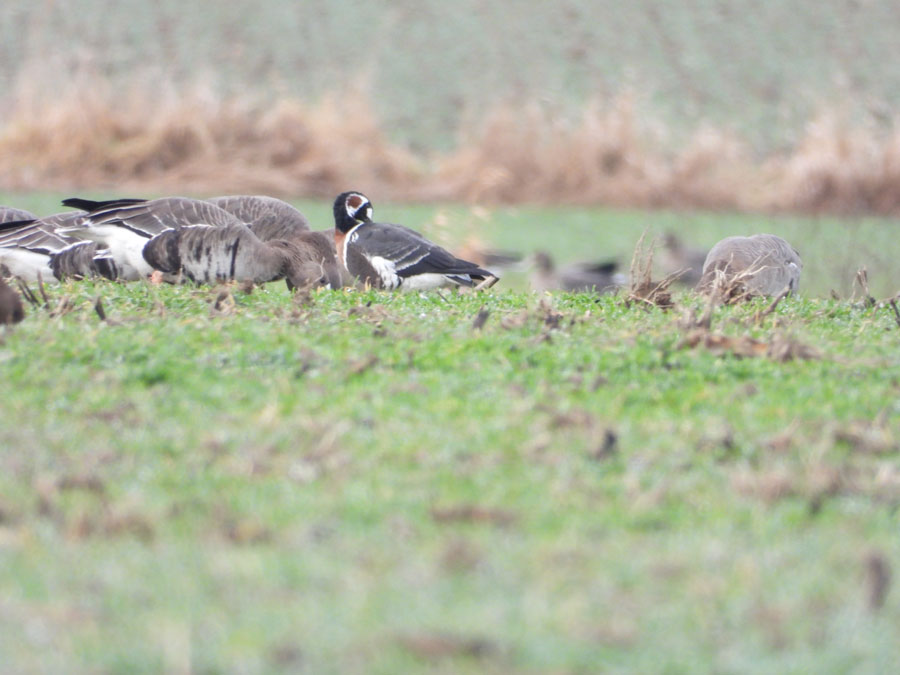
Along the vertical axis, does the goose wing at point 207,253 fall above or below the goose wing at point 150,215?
below

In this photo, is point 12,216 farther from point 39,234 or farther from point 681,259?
point 681,259

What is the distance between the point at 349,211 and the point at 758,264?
313cm

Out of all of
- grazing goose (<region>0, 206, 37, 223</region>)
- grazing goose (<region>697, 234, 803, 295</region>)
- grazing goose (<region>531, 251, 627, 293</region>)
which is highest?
grazing goose (<region>0, 206, 37, 223</region>)

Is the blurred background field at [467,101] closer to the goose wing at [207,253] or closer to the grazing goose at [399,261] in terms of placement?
the grazing goose at [399,261]

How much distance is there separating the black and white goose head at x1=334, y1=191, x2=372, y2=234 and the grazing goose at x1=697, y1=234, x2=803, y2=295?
2677 millimetres

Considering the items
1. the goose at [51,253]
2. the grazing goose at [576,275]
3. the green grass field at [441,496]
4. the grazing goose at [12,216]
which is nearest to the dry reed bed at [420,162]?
the grazing goose at [576,275]

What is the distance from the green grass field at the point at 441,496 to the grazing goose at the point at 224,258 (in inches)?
73.6

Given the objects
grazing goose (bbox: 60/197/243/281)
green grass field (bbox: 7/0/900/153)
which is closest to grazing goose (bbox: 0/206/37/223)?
grazing goose (bbox: 60/197/243/281)

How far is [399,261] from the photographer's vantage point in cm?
930

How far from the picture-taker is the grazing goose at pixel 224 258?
28.5ft

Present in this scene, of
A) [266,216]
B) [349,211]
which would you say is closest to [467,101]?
[266,216]

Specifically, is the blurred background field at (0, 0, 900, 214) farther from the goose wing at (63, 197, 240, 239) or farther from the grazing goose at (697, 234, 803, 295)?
the goose wing at (63, 197, 240, 239)

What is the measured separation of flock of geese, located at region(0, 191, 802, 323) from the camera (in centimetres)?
874

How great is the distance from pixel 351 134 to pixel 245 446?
19.3 metres
